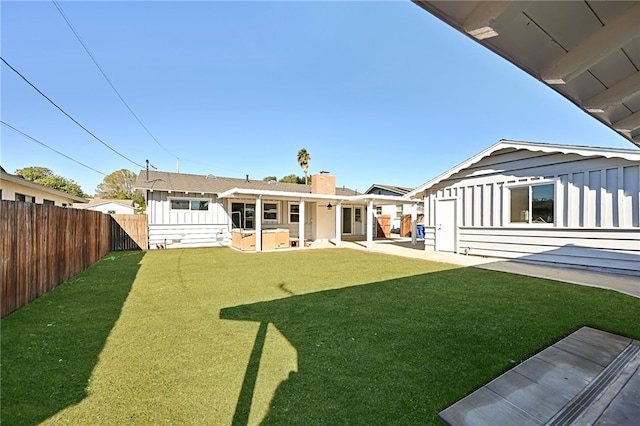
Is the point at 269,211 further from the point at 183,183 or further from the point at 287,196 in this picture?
the point at 183,183

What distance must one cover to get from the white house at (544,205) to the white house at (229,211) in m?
3.83

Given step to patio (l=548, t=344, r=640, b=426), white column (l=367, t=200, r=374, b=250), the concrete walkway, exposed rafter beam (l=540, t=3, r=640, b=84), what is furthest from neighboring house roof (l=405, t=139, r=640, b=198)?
exposed rafter beam (l=540, t=3, r=640, b=84)

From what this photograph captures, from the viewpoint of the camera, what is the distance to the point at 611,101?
1.87 m

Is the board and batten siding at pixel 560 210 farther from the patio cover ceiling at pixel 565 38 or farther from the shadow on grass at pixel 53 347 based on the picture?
the shadow on grass at pixel 53 347

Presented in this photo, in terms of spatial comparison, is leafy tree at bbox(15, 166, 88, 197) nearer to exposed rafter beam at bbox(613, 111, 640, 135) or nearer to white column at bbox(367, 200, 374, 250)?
white column at bbox(367, 200, 374, 250)

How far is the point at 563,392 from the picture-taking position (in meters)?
2.32

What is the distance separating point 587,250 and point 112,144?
22417 millimetres

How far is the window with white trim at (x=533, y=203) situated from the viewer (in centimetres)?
841

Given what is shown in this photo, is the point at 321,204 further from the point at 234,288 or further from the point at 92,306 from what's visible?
the point at 92,306

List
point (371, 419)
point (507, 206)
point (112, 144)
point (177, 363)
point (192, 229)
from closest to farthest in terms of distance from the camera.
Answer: point (371, 419)
point (177, 363)
point (507, 206)
point (192, 229)
point (112, 144)

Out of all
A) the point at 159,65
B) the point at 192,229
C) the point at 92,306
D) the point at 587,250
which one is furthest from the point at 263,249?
the point at 587,250

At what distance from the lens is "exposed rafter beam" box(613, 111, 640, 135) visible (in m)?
2.15

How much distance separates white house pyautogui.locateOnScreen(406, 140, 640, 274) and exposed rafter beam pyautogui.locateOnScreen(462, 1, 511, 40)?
27.0 ft

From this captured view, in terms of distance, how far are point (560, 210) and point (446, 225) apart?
3.83 metres
